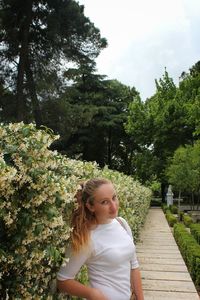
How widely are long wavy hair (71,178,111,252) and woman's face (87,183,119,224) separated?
0.03m

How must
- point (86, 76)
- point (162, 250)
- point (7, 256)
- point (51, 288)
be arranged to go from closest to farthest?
point (7, 256) < point (51, 288) < point (162, 250) < point (86, 76)

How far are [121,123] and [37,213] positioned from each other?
3774cm

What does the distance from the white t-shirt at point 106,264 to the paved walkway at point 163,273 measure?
3583 millimetres

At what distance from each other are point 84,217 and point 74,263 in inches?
10.9

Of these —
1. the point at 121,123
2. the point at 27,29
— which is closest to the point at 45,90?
the point at 27,29

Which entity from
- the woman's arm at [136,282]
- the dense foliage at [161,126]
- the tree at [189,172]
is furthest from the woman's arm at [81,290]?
the dense foliage at [161,126]

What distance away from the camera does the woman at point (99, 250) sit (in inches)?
89.8

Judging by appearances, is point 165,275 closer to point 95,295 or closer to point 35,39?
point 95,295

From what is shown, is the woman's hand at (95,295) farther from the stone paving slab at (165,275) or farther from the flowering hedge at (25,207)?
the stone paving slab at (165,275)

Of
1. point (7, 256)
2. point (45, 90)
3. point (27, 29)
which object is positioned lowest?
point (7, 256)

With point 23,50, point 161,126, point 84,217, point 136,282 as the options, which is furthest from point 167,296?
point 161,126

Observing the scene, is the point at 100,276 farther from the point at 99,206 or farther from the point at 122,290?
the point at 99,206

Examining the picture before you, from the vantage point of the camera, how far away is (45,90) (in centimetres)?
2289

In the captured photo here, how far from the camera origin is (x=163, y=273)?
725 cm
